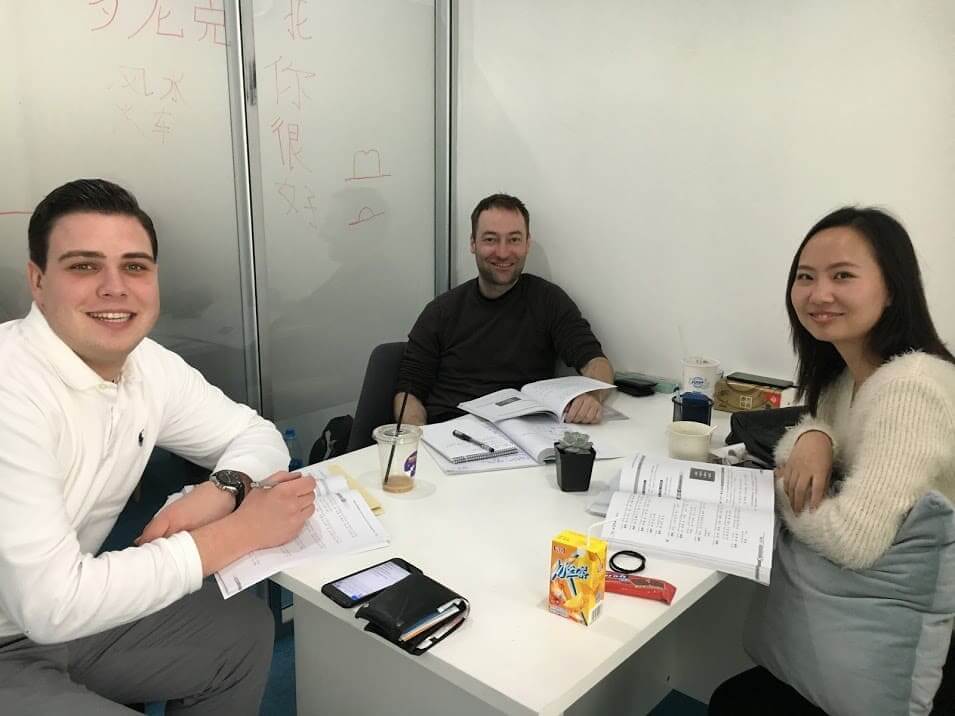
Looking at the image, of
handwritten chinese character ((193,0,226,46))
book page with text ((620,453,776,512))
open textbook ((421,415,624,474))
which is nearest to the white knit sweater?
book page with text ((620,453,776,512))

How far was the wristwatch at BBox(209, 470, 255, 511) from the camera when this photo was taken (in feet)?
4.46

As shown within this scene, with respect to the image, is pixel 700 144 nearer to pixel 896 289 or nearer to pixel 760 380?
pixel 760 380

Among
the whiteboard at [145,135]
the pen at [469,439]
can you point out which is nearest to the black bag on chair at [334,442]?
the whiteboard at [145,135]

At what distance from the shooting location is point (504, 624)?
3.47ft

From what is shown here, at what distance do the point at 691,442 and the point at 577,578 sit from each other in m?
0.73

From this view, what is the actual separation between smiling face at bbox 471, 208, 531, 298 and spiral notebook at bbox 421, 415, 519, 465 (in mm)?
802

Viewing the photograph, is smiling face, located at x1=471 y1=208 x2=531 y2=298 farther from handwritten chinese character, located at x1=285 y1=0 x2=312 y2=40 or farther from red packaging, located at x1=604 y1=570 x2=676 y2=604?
red packaging, located at x1=604 y1=570 x2=676 y2=604

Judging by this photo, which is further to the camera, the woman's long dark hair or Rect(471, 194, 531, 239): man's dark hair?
Rect(471, 194, 531, 239): man's dark hair

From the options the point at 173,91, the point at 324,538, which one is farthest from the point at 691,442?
the point at 173,91

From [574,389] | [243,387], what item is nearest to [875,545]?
[574,389]

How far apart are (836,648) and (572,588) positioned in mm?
452

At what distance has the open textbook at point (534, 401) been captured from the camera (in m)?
1.96

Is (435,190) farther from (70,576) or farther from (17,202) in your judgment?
(70,576)

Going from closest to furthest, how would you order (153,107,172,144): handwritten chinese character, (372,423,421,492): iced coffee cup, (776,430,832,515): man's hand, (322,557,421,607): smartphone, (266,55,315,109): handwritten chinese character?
1. (322,557,421,607): smartphone
2. (776,430,832,515): man's hand
3. (372,423,421,492): iced coffee cup
4. (153,107,172,144): handwritten chinese character
5. (266,55,315,109): handwritten chinese character
